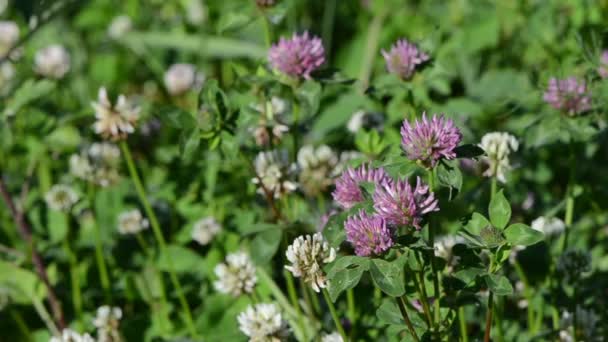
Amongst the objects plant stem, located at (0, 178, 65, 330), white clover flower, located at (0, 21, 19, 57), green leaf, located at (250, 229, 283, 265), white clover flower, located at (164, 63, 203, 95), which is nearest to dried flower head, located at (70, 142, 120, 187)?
plant stem, located at (0, 178, 65, 330)

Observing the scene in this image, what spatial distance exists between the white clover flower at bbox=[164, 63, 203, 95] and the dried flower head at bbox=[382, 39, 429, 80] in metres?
1.33

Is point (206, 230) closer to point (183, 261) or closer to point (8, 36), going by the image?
point (183, 261)

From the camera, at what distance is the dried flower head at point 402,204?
1.34 metres

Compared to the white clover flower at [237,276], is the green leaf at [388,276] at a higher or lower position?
lower

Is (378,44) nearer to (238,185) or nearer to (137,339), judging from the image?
(238,185)

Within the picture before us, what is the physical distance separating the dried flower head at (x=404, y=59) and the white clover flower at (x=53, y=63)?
5.00 feet

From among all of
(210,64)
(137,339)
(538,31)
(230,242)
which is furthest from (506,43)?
(137,339)

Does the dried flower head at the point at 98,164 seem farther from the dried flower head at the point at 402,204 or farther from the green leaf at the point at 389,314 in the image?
the dried flower head at the point at 402,204

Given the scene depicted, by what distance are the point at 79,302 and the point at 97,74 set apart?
162 centimetres

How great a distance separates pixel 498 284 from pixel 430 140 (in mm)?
263

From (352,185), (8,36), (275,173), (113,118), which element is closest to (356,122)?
(275,173)

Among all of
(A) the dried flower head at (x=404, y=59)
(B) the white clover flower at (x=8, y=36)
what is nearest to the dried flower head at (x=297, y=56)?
(A) the dried flower head at (x=404, y=59)

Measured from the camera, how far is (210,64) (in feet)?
11.7

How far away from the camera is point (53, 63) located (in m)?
3.02
